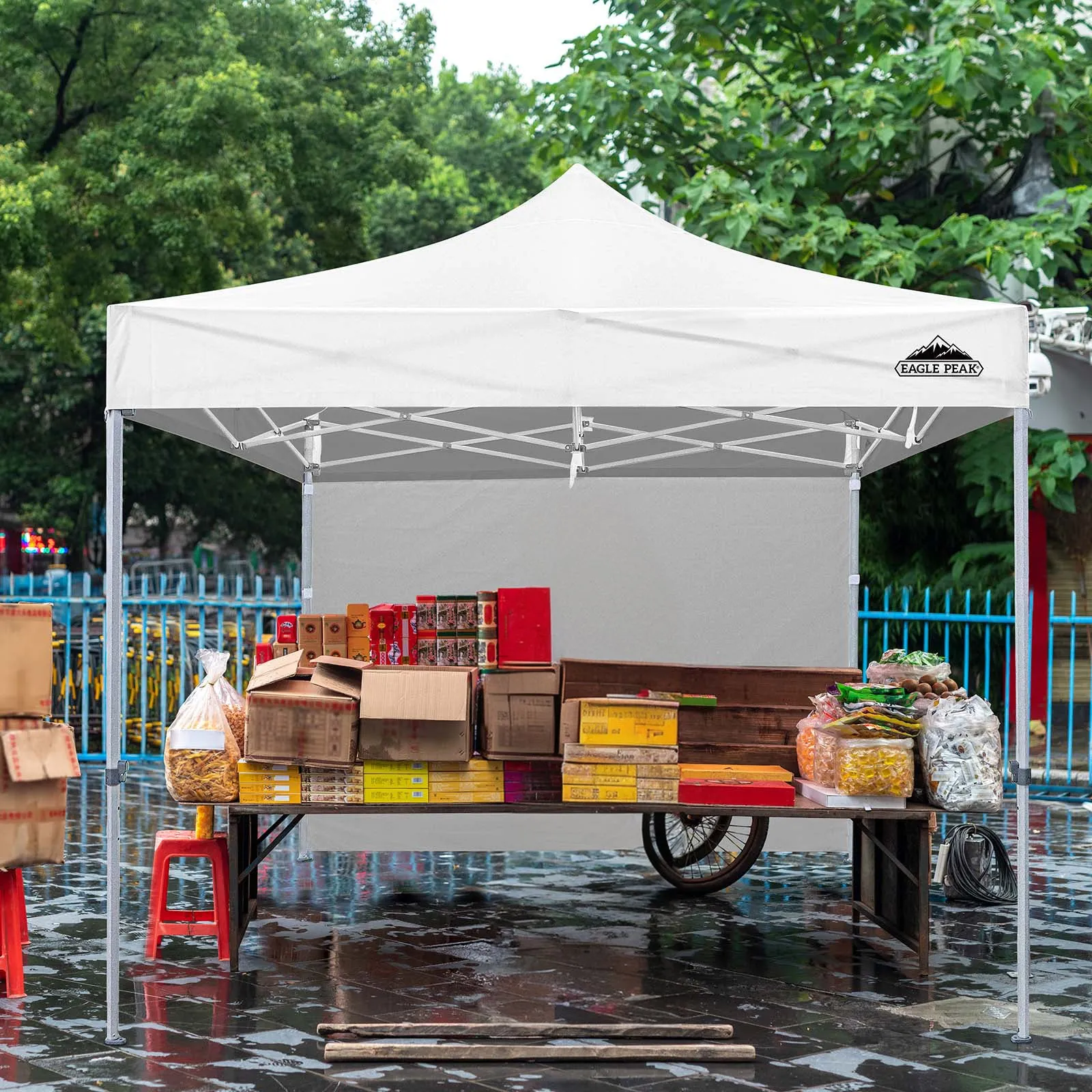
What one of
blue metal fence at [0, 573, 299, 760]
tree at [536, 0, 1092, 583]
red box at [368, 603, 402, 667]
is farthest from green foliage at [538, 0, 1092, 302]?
red box at [368, 603, 402, 667]

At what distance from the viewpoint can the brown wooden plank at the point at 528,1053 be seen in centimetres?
547

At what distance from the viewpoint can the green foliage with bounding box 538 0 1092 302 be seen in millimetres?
13328

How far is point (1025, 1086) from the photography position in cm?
516

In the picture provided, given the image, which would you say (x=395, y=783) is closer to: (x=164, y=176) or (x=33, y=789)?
(x=33, y=789)

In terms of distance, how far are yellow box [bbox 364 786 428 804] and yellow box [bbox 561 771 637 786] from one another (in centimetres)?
67

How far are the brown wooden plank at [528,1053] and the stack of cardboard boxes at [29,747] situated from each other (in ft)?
5.51

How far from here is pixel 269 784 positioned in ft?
22.1

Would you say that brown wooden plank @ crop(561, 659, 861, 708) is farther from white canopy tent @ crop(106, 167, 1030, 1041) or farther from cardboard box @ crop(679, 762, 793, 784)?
white canopy tent @ crop(106, 167, 1030, 1041)

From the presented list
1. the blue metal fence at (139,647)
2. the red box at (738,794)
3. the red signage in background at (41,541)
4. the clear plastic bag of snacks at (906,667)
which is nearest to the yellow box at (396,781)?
the red box at (738,794)

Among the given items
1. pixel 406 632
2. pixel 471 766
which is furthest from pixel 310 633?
pixel 471 766

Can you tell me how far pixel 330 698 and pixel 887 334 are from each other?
9.43 feet

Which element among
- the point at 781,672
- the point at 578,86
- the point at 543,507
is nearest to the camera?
the point at 781,672

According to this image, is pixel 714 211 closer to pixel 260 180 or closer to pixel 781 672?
pixel 781 672

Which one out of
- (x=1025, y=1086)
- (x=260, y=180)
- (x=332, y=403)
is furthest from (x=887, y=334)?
(x=260, y=180)
